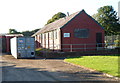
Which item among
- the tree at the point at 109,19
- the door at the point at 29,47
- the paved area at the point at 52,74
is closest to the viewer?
the paved area at the point at 52,74

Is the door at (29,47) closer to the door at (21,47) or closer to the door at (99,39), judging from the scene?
the door at (21,47)

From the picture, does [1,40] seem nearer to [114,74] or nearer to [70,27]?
[70,27]

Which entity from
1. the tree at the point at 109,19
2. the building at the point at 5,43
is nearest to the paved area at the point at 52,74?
the building at the point at 5,43

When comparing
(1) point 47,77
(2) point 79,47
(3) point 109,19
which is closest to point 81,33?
(2) point 79,47

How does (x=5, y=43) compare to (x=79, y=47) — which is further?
(x=5, y=43)

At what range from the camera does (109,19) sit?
175 ft

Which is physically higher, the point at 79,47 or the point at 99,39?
the point at 99,39

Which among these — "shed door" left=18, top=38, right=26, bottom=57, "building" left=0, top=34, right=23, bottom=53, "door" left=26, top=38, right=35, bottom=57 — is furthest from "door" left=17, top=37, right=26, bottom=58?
"building" left=0, top=34, right=23, bottom=53

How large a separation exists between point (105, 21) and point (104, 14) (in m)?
2.17

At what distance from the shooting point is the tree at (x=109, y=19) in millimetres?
51800

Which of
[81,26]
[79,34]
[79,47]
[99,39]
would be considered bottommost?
Result: [79,47]

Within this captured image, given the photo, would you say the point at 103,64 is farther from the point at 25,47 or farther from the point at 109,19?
the point at 109,19

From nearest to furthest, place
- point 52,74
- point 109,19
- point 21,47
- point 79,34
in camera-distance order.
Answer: point 52,74 < point 21,47 < point 79,34 < point 109,19

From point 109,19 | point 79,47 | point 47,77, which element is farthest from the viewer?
point 109,19
